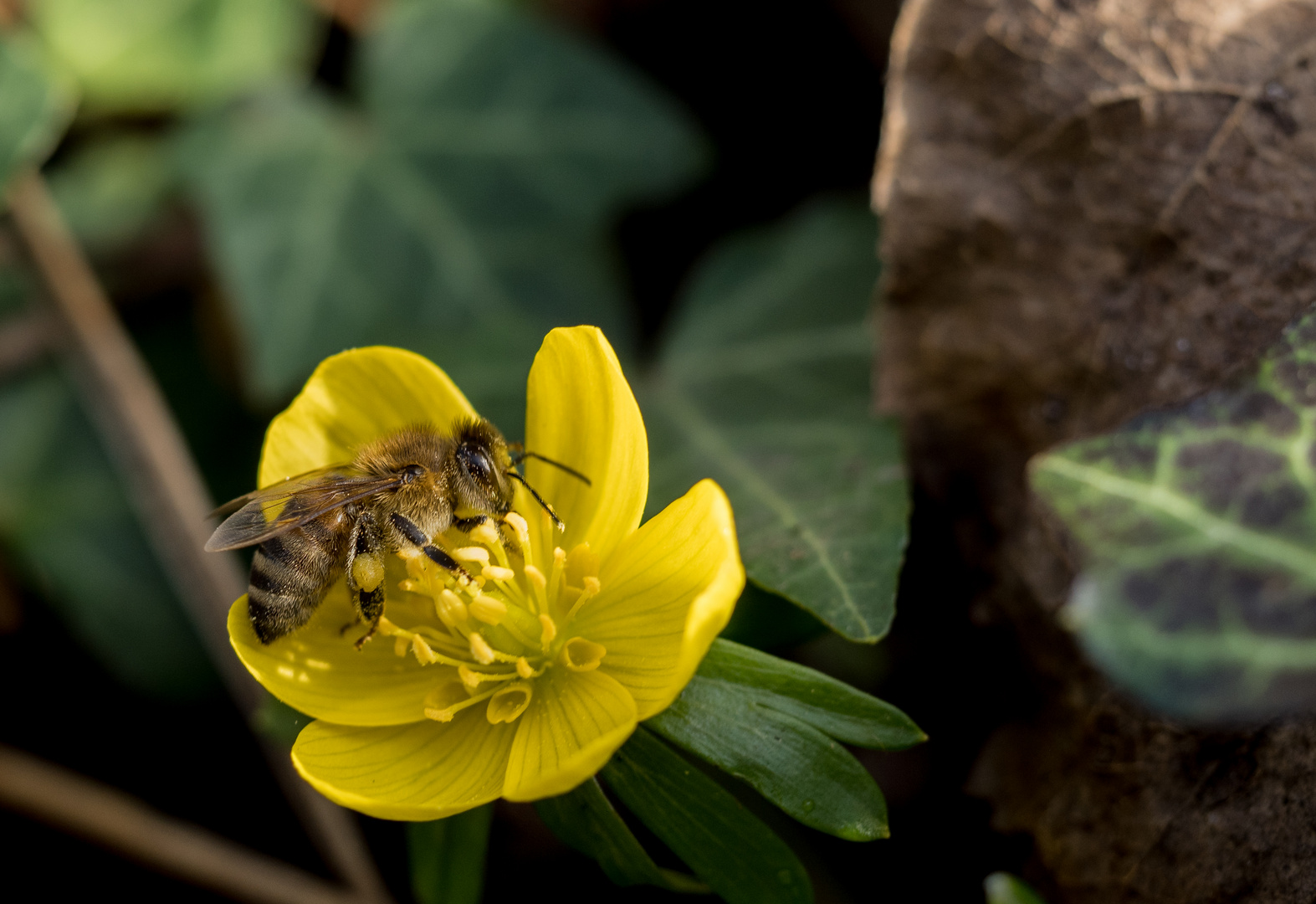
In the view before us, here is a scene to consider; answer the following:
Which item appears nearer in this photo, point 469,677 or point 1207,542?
point 1207,542

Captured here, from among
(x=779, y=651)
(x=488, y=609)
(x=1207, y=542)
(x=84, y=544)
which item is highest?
(x=1207, y=542)

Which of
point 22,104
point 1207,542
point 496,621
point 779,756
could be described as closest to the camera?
point 1207,542

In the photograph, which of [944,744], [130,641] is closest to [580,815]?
[944,744]

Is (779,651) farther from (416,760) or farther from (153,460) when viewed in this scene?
(153,460)

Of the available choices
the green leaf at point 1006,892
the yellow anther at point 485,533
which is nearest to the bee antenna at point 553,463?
the yellow anther at point 485,533

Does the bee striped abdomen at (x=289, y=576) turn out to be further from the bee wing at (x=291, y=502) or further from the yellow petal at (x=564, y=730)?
the yellow petal at (x=564, y=730)

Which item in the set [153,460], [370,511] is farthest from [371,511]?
[153,460]

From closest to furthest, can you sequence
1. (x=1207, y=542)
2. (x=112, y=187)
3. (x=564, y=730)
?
(x=1207, y=542)
(x=564, y=730)
(x=112, y=187)

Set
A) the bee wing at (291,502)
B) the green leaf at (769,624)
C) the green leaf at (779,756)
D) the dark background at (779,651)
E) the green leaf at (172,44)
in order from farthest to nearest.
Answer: the green leaf at (172,44) → the dark background at (779,651) → the green leaf at (769,624) → the bee wing at (291,502) → the green leaf at (779,756)
